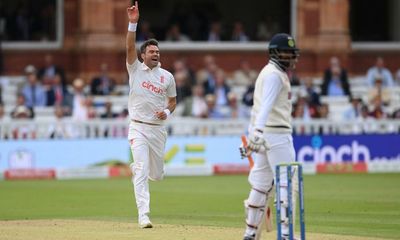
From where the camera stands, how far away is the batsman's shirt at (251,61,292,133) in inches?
412

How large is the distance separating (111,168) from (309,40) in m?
7.67

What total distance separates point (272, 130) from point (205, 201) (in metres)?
6.49

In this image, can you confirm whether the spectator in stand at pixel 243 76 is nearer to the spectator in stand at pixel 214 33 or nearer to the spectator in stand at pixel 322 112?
the spectator in stand at pixel 214 33

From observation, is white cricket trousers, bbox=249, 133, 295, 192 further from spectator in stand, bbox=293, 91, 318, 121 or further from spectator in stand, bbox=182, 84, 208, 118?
spectator in stand, bbox=182, 84, 208, 118

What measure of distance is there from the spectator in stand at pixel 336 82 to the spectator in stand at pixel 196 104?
2.90 metres

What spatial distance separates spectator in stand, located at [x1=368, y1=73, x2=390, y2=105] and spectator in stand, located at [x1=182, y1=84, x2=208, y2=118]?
12.3 ft

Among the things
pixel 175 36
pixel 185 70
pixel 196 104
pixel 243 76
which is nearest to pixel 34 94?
pixel 196 104

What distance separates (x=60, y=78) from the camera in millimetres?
25219

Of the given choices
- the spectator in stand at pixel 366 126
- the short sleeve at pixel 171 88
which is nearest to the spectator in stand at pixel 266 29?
the spectator in stand at pixel 366 126

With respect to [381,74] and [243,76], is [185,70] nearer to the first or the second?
[243,76]

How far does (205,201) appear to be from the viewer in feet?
56.1

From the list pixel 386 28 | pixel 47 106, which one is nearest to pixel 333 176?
pixel 47 106

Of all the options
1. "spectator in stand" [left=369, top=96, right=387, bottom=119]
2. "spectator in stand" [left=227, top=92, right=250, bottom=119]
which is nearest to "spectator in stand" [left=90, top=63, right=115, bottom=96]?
"spectator in stand" [left=227, top=92, right=250, bottom=119]

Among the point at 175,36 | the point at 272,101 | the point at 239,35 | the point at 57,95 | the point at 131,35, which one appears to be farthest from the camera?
the point at 239,35
